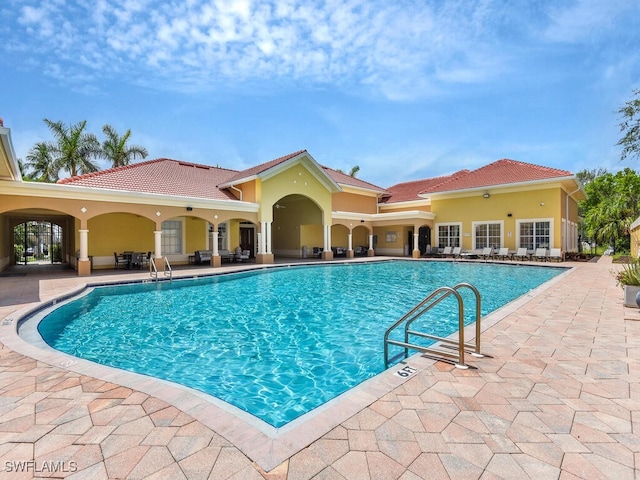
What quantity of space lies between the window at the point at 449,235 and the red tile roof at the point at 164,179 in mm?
16212

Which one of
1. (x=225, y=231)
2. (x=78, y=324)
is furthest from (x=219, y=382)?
(x=225, y=231)

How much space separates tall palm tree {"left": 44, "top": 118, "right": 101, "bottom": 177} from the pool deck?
30.1m

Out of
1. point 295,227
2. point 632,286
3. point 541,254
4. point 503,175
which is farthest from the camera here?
point 295,227

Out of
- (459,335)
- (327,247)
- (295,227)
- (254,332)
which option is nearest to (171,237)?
(295,227)

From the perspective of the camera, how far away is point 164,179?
19.8 m

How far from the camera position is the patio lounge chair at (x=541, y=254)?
21.4 metres

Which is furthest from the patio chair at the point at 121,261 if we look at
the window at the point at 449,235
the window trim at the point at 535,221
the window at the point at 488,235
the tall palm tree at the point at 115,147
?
the window trim at the point at 535,221

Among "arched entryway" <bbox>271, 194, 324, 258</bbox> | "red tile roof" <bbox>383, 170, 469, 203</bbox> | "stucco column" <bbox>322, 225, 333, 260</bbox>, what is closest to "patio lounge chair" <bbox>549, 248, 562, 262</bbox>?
"red tile roof" <bbox>383, 170, 469, 203</bbox>

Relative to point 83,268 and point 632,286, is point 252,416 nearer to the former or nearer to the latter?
point 632,286

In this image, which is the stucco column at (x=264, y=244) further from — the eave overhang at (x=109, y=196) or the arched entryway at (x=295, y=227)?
the arched entryway at (x=295, y=227)

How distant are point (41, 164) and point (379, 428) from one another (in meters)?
37.9

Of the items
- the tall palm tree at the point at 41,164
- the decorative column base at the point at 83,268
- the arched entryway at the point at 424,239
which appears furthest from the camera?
the tall palm tree at the point at 41,164

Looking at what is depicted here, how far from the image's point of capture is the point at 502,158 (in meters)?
26.6

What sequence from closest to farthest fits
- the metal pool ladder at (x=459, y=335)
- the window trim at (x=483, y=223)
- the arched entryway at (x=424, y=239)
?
the metal pool ladder at (x=459, y=335)
the window trim at (x=483, y=223)
the arched entryway at (x=424, y=239)
